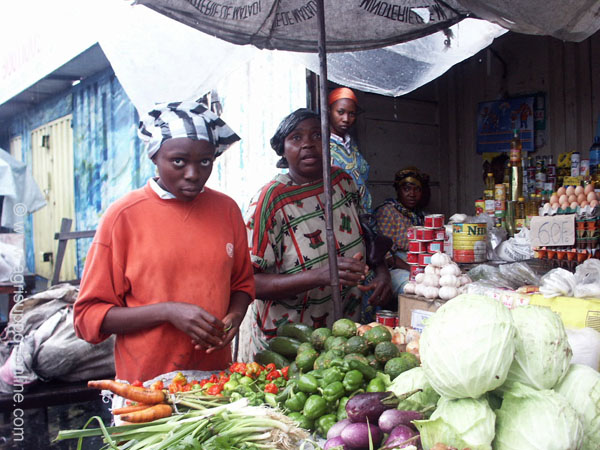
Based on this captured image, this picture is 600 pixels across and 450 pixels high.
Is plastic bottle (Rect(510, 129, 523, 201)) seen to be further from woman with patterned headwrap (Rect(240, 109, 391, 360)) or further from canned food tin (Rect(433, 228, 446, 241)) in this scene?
woman with patterned headwrap (Rect(240, 109, 391, 360))

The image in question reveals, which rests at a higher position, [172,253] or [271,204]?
[271,204]

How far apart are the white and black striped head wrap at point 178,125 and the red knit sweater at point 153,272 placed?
261 mm

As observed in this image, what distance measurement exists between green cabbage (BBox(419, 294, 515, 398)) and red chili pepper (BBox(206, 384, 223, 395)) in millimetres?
956

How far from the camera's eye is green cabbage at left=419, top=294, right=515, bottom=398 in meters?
1.37

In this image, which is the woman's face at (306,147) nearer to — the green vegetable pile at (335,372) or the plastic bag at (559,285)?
the green vegetable pile at (335,372)

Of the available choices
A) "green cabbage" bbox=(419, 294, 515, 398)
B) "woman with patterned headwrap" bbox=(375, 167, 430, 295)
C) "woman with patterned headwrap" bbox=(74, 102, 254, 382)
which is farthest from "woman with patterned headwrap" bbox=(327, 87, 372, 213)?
"green cabbage" bbox=(419, 294, 515, 398)

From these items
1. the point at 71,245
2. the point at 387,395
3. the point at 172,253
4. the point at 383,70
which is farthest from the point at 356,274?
the point at 71,245

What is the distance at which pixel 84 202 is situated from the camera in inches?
405

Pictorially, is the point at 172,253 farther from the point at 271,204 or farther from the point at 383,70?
the point at 383,70

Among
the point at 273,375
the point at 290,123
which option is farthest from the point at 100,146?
the point at 273,375

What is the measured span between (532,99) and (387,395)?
17.9 feet

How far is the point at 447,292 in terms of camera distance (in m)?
3.26

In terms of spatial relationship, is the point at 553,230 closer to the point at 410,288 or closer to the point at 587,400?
the point at 410,288

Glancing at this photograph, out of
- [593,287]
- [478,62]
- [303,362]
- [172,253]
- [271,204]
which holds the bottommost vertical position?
[303,362]
